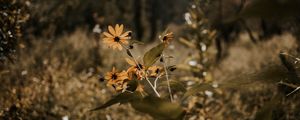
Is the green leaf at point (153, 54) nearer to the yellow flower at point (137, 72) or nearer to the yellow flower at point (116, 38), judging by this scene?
the yellow flower at point (137, 72)

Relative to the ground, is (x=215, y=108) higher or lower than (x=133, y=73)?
higher

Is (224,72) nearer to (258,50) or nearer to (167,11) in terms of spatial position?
(258,50)

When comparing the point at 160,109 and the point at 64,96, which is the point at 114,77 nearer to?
the point at 160,109

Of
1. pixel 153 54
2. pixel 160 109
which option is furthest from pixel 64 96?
pixel 160 109

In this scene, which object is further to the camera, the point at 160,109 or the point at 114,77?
the point at 114,77

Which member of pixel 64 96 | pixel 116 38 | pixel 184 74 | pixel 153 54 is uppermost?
pixel 184 74

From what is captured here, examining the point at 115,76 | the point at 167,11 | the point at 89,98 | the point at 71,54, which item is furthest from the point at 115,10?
the point at 115,76
